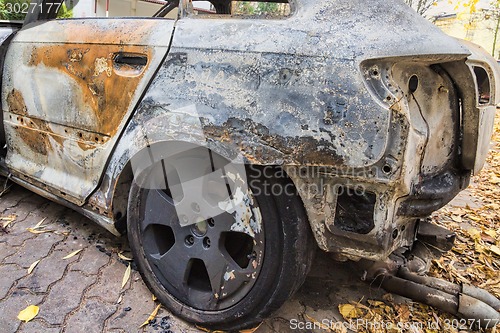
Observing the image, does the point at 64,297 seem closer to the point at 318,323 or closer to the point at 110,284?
the point at 110,284

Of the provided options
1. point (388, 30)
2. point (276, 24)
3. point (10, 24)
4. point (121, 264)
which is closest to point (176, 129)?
point (276, 24)

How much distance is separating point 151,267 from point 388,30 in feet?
4.89

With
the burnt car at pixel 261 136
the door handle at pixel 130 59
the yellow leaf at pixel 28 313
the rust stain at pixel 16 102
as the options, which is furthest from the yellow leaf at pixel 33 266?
the door handle at pixel 130 59

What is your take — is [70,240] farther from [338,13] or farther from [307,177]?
[338,13]

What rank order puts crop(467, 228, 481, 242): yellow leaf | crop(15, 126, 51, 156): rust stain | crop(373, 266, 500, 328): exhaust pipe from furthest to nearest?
crop(467, 228, 481, 242): yellow leaf, crop(15, 126, 51, 156): rust stain, crop(373, 266, 500, 328): exhaust pipe

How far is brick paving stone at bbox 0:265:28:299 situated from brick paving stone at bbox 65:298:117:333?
0.42 metres

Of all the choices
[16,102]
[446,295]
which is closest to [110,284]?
[16,102]

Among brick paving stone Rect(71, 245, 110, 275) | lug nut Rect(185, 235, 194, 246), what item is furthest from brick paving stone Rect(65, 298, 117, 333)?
lug nut Rect(185, 235, 194, 246)

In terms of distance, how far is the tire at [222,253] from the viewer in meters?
1.53

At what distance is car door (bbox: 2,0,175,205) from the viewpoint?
178 cm

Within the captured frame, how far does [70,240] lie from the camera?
7.97 ft

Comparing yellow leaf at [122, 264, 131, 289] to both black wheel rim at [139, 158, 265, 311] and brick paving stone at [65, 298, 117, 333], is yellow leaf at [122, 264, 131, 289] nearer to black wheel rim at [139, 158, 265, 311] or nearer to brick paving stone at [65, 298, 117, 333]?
brick paving stone at [65, 298, 117, 333]

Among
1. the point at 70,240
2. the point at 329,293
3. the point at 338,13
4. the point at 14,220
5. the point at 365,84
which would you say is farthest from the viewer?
the point at 14,220

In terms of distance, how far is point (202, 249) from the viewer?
174 cm
